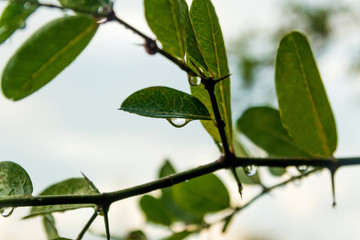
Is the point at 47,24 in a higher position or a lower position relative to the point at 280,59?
higher

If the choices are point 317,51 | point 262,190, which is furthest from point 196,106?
point 317,51

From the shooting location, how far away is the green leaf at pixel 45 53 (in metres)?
0.56

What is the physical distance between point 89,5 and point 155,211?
857mm

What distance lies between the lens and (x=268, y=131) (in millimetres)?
1191

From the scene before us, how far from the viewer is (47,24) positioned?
1.85 feet

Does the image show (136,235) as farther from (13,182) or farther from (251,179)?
(13,182)

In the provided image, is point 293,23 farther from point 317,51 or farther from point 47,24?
point 47,24

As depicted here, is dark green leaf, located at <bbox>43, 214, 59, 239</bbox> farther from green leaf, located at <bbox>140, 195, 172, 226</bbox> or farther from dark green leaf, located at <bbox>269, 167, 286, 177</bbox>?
dark green leaf, located at <bbox>269, 167, 286, 177</bbox>

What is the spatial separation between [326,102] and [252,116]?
314 millimetres

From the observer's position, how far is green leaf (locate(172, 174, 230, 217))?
46.1 inches

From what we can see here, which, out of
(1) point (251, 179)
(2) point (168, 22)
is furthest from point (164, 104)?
(1) point (251, 179)

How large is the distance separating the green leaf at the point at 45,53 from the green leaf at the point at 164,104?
116mm

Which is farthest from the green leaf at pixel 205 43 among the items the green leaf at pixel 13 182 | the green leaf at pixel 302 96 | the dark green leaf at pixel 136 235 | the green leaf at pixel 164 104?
the dark green leaf at pixel 136 235

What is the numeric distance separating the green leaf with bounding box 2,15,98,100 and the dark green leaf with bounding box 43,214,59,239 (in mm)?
308
